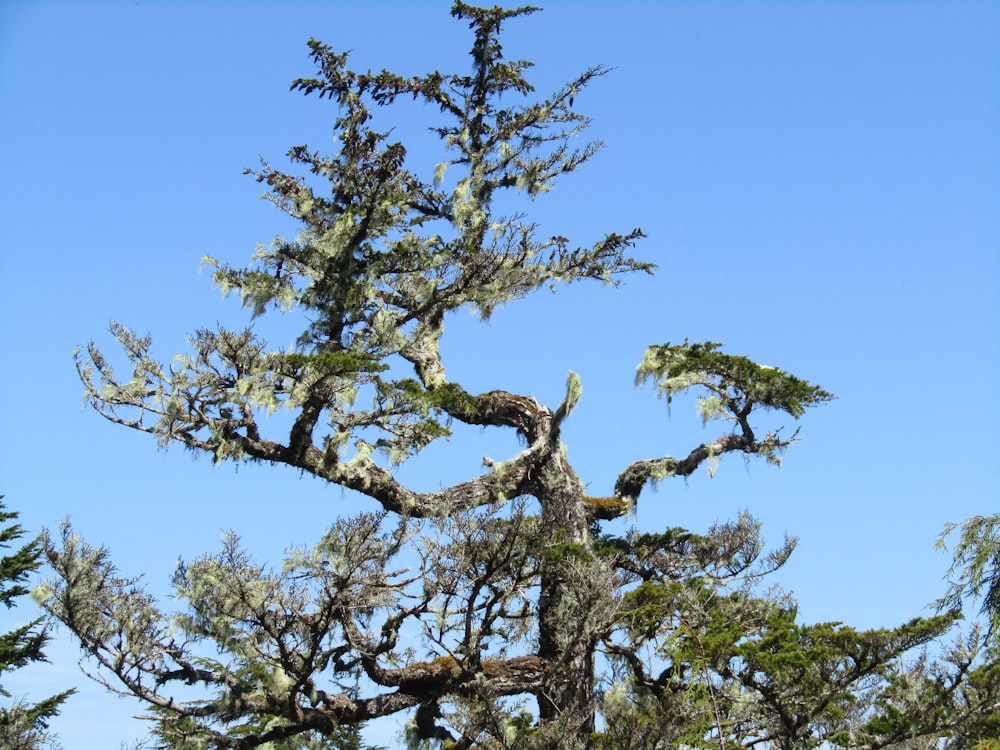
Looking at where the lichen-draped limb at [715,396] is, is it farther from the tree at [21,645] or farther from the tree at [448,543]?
the tree at [21,645]

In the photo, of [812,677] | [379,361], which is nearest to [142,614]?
[379,361]

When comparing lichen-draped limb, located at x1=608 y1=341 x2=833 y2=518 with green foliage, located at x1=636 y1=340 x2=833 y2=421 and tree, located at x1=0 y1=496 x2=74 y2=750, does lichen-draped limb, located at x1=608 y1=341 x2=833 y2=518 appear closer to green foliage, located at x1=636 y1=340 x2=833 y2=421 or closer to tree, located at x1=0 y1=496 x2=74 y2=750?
green foliage, located at x1=636 y1=340 x2=833 y2=421

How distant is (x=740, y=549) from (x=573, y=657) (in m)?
3.26

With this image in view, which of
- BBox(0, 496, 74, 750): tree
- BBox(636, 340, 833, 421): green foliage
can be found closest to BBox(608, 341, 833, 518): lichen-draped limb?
BBox(636, 340, 833, 421): green foliage

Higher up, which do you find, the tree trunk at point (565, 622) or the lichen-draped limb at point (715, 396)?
the lichen-draped limb at point (715, 396)

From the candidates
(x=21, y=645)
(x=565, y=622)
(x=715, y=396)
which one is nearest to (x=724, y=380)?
(x=715, y=396)

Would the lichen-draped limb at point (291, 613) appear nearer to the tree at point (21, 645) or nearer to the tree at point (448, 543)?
the tree at point (448, 543)

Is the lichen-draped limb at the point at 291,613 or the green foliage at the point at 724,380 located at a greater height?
the green foliage at the point at 724,380

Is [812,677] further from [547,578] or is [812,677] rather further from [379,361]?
[379,361]

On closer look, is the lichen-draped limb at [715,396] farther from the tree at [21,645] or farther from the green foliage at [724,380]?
the tree at [21,645]

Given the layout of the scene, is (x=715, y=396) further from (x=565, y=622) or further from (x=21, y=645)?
(x=21, y=645)

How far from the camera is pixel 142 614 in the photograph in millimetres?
11273

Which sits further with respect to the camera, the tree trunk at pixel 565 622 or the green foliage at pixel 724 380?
the green foliage at pixel 724 380

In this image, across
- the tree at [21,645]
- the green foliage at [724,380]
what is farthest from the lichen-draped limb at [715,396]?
the tree at [21,645]
